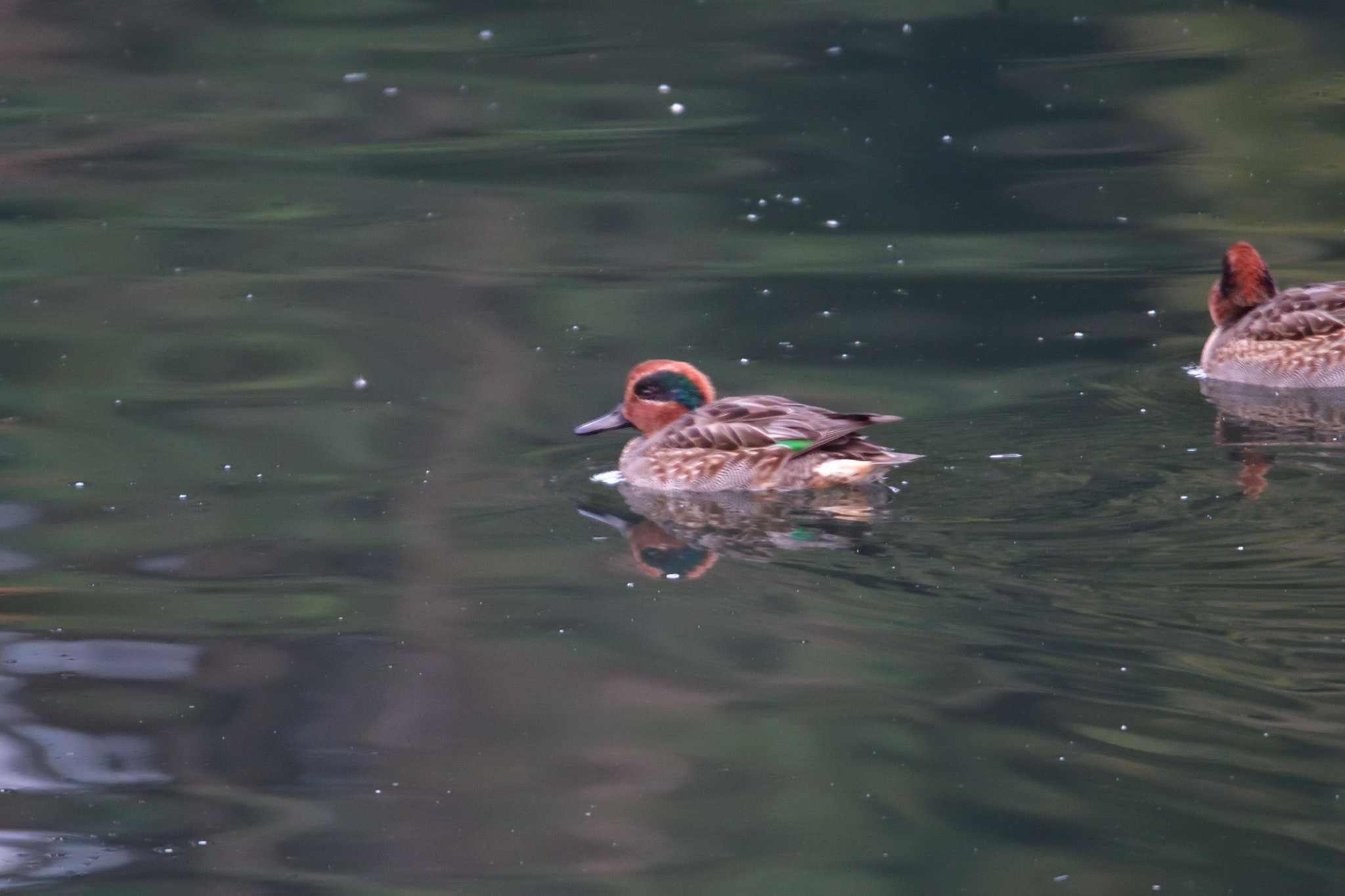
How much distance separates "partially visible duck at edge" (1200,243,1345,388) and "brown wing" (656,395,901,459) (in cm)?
233

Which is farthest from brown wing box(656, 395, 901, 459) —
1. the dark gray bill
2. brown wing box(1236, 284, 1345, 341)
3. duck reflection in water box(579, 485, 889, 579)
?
brown wing box(1236, 284, 1345, 341)

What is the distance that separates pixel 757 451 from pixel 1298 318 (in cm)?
315

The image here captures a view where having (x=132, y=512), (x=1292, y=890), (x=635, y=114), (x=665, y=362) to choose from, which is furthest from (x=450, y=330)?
(x=1292, y=890)

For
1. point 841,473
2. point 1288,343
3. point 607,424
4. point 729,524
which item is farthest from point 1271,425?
point 607,424

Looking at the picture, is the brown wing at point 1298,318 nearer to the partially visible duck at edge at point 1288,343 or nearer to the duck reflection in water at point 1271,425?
the partially visible duck at edge at point 1288,343

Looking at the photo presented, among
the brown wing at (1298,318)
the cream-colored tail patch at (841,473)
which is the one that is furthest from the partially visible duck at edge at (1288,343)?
the cream-colored tail patch at (841,473)

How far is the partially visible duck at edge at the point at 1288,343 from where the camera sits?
936cm

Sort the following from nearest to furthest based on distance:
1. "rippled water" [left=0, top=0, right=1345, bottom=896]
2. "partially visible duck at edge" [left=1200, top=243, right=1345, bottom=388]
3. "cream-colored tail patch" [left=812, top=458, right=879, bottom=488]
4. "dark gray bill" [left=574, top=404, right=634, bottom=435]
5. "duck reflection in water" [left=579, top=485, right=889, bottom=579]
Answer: "rippled water" [left=0, top=0, right=1345, bottom=896]
"duck reflection in water" [left=579, top=485, right=889, bottom=579]
"cream-colored tail patch" [left=812, top=458, right=879, bottom=488]
"dark gray bill" [left=574, top=404, right=634, bottom=435]
"partially visible duck at edge" [left=1200, top=243, right=1345, bottom=388]

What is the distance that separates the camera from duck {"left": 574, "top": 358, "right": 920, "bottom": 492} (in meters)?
7.83

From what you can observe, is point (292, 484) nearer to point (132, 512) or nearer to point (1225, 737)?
point (132, 512)

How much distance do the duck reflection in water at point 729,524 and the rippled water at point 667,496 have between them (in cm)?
3

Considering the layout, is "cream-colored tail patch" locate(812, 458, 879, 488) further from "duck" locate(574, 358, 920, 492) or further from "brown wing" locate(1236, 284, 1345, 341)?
"brown wing" locate(1236, 284, 1345, 341)

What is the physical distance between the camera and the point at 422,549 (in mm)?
7434

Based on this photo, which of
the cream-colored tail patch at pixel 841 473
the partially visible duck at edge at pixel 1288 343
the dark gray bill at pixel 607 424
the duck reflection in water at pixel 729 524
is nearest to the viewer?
the duck reflection in water at pixel 729 524
